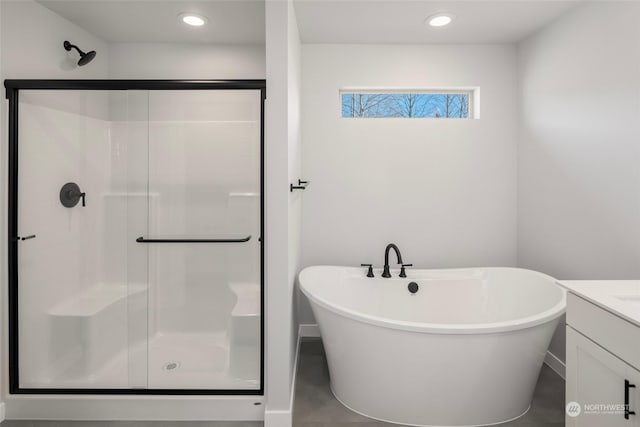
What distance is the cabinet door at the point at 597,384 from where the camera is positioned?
113 cm

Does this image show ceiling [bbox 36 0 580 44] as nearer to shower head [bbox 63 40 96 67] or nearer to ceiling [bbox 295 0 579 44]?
ceiling [bbox 295 0 579 44]

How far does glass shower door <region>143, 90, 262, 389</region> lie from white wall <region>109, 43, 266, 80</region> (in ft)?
3.16

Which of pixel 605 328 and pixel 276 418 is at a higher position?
pixel 605 328

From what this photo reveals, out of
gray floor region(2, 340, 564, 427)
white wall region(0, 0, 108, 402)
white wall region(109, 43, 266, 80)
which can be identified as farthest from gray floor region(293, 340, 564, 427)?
white wall region(109, 43, 266, 80)

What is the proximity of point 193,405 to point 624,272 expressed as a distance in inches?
95.0

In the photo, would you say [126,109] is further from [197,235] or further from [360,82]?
[360,82]

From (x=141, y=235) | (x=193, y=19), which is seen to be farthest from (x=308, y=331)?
(x=193, y=19)

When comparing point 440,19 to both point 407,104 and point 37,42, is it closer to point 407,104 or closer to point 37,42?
point 407,104

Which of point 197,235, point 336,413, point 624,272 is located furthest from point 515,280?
point 197,235

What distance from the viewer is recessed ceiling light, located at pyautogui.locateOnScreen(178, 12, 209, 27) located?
227 centimetres

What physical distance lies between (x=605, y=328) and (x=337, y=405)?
54.8 inches

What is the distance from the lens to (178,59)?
2.74 meters

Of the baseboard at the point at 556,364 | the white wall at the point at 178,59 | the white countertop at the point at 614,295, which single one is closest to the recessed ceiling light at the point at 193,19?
the white wall at the point at 178,59

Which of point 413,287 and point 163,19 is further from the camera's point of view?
point 413,287
